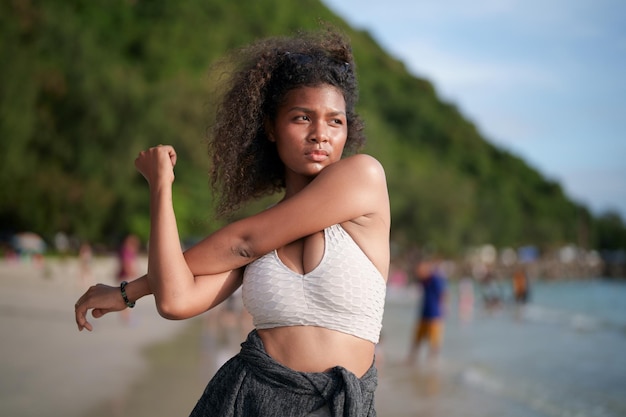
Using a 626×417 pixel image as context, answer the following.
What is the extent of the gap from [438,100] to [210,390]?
477 ft

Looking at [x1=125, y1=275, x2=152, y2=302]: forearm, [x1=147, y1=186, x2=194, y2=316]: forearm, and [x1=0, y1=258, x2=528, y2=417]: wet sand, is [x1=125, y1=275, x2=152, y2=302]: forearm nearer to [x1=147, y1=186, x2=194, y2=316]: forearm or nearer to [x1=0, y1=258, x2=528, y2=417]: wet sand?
[x1=147, y1=186, x2=194, y2=316]: forearm

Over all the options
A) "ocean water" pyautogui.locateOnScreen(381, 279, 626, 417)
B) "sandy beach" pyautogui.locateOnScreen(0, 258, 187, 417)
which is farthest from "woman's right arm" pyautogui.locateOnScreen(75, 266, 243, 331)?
"ocean water" pyautogui.locateOnScreen(381, 279, 626, 417)

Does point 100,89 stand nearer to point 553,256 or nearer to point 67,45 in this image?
point 67,45

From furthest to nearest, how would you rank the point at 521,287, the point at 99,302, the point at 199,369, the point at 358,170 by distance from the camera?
the point at 521,287 → the point at 199,369 → the point at 99,302 → the point at 358,170

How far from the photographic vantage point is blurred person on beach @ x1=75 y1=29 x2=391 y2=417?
2172 millimetres

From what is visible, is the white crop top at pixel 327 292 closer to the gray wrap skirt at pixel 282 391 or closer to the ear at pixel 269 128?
the gray wrap skirt at pixel 282 391

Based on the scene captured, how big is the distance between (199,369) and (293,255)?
8779mm

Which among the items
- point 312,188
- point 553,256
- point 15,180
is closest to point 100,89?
point 15,180

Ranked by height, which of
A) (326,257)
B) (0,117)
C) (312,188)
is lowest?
(326,257)

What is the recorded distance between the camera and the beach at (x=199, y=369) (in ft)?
27.0

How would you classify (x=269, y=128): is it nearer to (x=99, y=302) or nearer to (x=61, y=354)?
(x=99, y=302)

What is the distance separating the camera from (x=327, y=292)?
7.08 ft

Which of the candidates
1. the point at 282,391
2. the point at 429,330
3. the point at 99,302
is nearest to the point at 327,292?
the point at 282,391

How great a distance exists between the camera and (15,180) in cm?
3466
